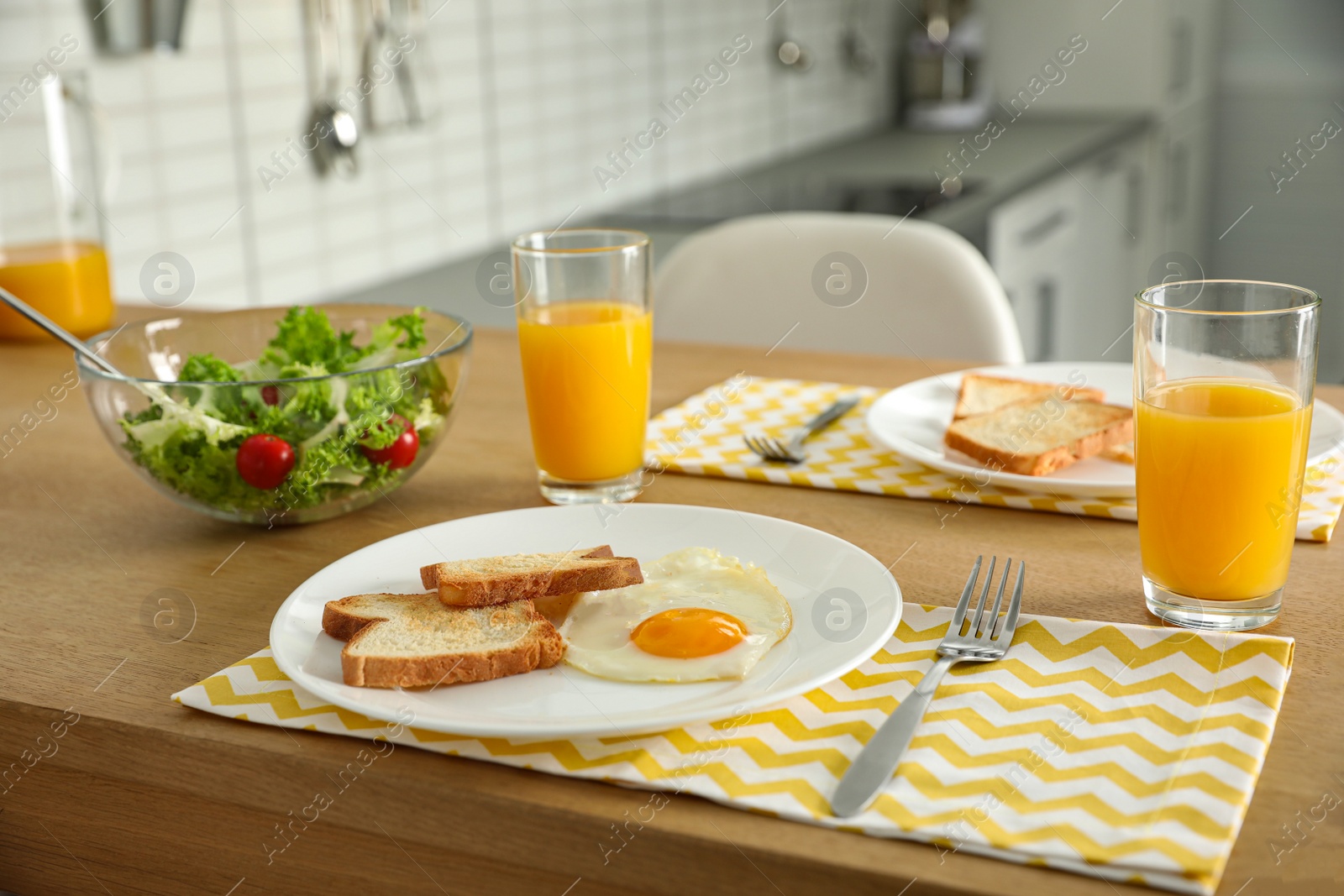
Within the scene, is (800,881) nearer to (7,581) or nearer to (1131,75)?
(7,581)

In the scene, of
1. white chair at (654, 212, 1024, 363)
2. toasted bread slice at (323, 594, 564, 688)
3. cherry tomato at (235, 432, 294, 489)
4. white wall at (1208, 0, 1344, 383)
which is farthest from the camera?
white wall at (1208, 0, 1344, 383)

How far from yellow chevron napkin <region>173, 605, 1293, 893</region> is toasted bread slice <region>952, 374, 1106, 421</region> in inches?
15.6

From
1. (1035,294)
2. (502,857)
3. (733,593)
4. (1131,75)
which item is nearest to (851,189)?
(1035,294)

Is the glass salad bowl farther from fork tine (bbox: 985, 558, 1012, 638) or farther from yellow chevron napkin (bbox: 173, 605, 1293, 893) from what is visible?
fork tine (bbox: 985, 558, 1012, 638)

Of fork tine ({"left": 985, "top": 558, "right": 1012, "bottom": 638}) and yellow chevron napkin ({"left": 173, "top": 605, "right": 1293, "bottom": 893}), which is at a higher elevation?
fork tine ({"left": 985, "top": 558, "right": 1012, "bottom": 638})

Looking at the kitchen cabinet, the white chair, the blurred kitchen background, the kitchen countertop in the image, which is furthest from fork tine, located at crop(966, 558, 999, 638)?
the kitchen cabinet

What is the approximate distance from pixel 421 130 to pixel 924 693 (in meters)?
1.93

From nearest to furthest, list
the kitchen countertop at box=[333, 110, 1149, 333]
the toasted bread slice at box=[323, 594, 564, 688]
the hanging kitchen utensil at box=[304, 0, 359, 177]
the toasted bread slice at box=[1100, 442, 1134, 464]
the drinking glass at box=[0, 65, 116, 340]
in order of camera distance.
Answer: the toasted bread slice at box=[323, 594, 564, 688], the toasted bread slice at box=[1100, 442, 1134, 464], the drinking glass at box=[0, 65, 116, 340], the hanging kitchen utensil at box=[304, 0, 359, 177], the kitchen countertop at box=[333, 110, 1149, 333]

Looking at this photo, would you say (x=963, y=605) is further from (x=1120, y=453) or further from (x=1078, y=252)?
(x=1078, y=252)

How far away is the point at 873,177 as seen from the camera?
324 centimetres

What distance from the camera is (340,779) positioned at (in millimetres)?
626

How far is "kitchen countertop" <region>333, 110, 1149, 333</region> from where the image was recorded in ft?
7.49

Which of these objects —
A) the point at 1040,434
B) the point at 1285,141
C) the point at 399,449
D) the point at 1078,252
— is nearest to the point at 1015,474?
the point at 1040,434

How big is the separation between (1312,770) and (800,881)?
0.26 metres
